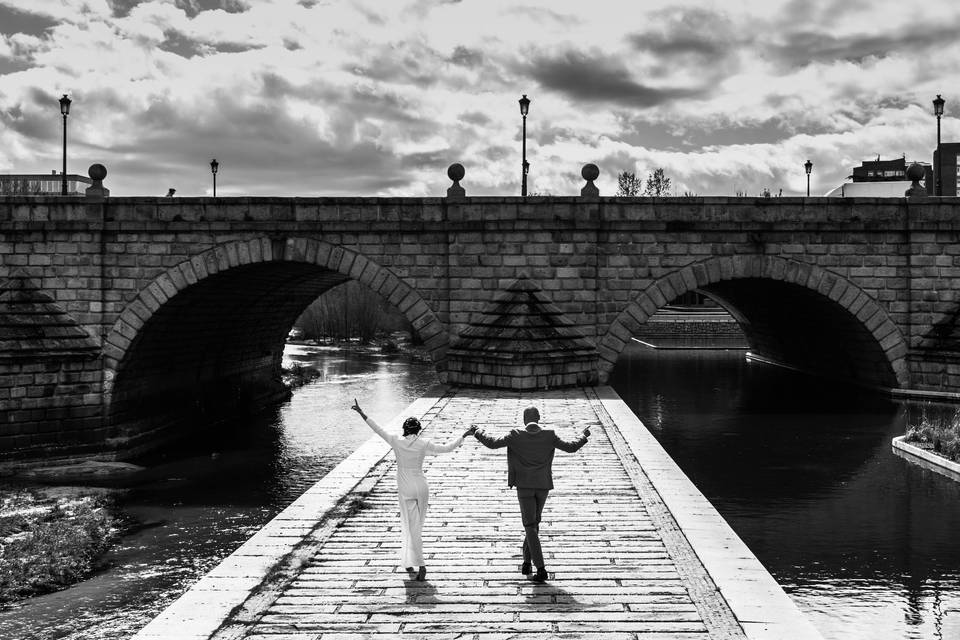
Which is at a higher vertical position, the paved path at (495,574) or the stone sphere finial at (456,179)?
the stone sphere finial at (456,179)

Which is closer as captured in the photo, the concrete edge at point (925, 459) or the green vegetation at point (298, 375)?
the concrete edge at point (925, 459)

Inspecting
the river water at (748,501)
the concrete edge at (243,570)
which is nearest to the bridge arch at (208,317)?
the river water at (748,501)

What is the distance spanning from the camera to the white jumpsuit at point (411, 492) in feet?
26.9

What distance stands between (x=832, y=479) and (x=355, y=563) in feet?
→ 41.7

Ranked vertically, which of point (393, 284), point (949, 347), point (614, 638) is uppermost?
point (393, 284)

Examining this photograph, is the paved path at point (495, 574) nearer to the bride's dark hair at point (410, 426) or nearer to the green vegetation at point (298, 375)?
the bride's dark hair at point (410, 426)

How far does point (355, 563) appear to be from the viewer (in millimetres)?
8594

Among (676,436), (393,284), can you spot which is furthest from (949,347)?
(393,284)

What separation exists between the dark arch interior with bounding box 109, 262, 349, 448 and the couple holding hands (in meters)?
18.4

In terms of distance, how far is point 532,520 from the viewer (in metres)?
8.08

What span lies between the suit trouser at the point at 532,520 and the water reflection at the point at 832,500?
4133mm

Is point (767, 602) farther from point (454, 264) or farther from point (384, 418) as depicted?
point (384, 418)

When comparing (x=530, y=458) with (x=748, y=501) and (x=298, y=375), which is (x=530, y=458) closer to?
(x=748, y=501)

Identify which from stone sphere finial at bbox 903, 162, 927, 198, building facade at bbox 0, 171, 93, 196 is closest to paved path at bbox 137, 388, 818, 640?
stone sphere finial at bbox 903, 162, 927, 198
